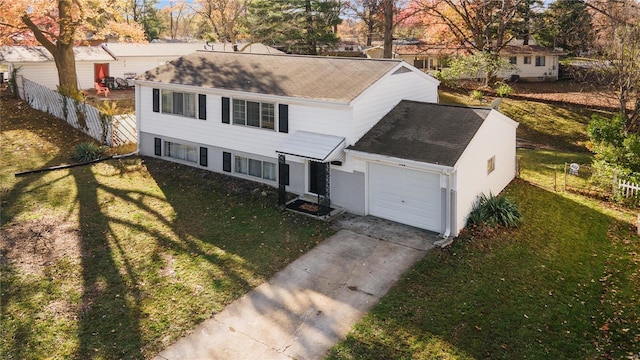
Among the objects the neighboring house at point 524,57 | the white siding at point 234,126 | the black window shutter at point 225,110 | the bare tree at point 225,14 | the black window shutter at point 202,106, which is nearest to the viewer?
the white siding at point 234,126

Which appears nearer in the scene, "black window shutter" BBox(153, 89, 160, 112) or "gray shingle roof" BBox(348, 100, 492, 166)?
"gray shingle roof" BBox(348, 100, 492, 166)

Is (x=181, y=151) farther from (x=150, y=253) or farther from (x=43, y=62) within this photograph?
(x=43, y=62)

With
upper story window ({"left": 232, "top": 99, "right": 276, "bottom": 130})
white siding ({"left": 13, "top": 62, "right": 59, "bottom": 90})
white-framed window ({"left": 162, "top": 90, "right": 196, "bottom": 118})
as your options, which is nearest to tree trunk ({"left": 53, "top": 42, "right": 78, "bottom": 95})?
white siding ({"left": 13, "top": 62, "right": 59, "bottom": 90})

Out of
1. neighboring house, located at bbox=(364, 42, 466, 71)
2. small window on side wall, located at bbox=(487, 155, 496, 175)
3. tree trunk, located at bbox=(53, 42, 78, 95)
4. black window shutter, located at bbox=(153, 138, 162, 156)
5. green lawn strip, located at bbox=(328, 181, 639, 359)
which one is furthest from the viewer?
neighboring house, located at bbox=(364, 42, 466, 71)

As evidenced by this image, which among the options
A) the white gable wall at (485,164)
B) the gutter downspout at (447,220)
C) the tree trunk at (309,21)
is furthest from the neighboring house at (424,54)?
the gutter downspout at (447,220)

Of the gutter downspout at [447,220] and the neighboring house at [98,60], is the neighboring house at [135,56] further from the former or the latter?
the gutter downspout at [447,220]

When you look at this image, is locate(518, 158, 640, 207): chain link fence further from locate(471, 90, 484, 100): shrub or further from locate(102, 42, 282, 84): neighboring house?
locate(102, 42, 282, 84): neighboring house

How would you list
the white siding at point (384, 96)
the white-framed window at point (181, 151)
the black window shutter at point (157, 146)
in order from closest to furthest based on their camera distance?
the white siding at point (384, 96) < the white-framed window at point (181, 151) < the black window shutter at point (157, 146)
